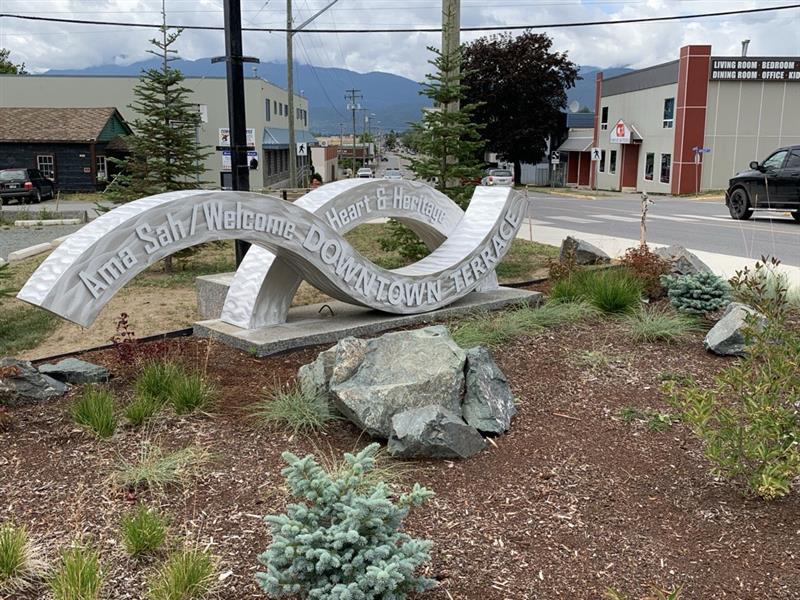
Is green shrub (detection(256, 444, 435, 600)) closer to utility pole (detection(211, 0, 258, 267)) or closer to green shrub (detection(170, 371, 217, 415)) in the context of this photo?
green shrub (detection(170, 371, 217, 415))

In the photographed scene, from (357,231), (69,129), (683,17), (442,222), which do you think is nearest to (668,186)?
(683,17)

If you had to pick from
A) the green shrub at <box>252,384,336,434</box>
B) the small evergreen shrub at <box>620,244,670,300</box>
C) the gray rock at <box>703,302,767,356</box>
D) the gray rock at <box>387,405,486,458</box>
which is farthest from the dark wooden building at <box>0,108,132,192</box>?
the gray rock at <box>387,405,486,458</box>

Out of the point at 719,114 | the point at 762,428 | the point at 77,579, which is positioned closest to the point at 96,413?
the point at 77,579

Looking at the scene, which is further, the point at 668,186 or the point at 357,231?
the point at 668,186

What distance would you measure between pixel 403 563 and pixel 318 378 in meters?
2.38

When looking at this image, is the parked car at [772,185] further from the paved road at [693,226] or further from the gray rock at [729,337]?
the gray rock at [729,337]

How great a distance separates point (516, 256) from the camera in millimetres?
12570

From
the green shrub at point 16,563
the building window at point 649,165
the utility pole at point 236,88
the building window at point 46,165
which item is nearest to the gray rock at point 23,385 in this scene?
the green shrub at point 16,563

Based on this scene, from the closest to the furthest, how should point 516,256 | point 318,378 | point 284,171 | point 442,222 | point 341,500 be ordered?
point 341,500 < point 318,378 < point 442,222 < point 516,256 < point 284,171

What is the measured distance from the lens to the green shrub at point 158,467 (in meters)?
3.99

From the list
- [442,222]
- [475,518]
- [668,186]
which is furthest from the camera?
[668,186]

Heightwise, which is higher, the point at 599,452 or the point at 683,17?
the point at 683,17

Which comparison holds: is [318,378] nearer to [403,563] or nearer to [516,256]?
[403,563]

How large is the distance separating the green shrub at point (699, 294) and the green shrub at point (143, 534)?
5.66m
